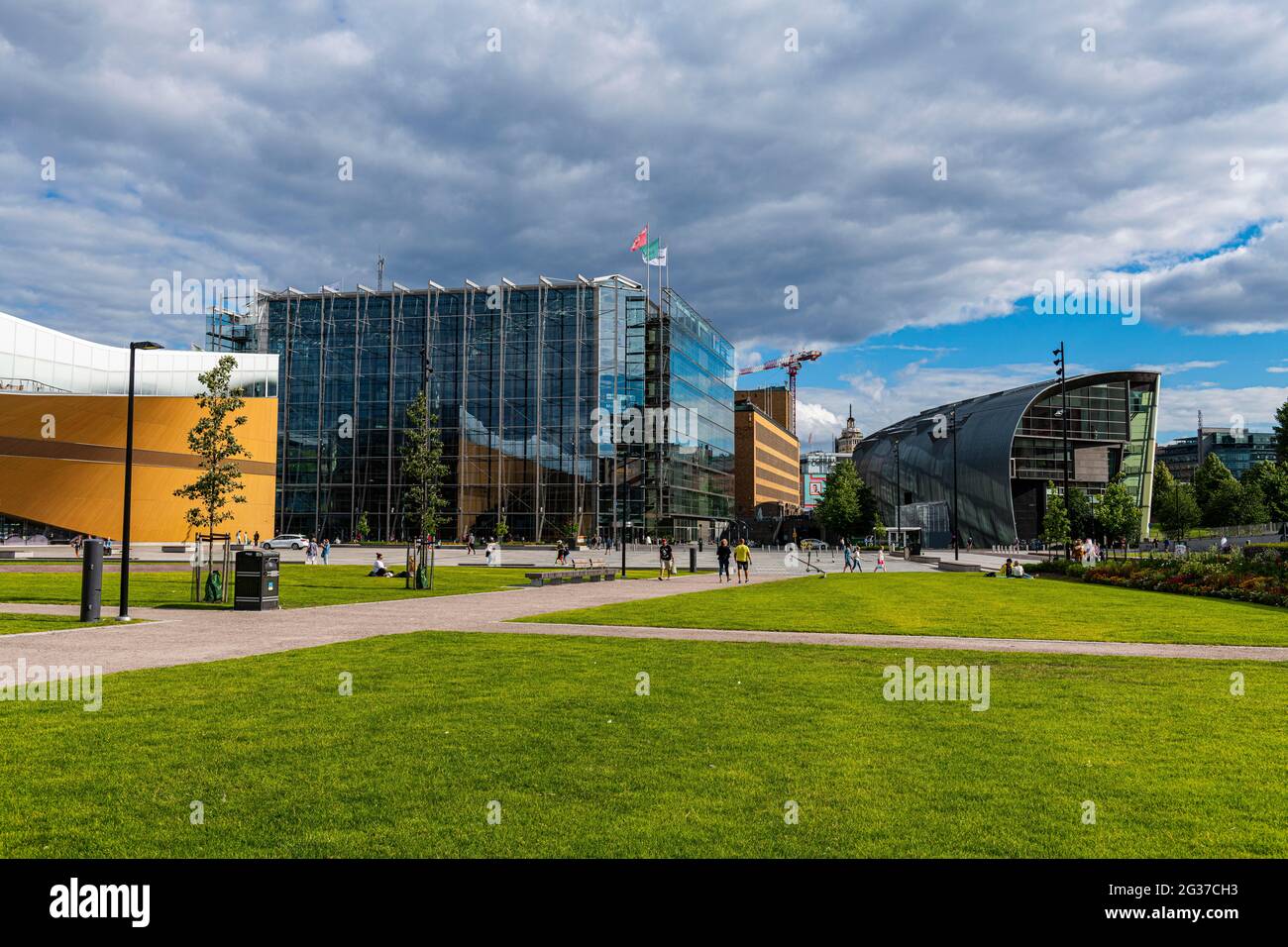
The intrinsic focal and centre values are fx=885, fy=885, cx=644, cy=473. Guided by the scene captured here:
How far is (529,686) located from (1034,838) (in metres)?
6.36

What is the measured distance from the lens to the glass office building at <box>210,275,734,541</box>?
85.8m

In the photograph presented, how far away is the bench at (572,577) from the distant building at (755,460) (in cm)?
10191

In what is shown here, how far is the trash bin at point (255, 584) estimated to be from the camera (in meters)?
20.9

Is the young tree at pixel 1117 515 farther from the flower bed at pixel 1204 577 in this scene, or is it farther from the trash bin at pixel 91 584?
the trash bin at pixel 91 584

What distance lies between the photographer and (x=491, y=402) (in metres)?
87.7

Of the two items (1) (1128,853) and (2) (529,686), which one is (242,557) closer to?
(2) (529,686)

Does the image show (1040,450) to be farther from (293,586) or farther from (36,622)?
(36,622)

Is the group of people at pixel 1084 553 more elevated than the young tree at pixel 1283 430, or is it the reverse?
the young tree at pixel 1283 430

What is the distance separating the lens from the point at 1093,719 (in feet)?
28.8

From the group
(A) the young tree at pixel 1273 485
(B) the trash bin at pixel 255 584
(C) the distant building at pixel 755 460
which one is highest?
(C) the distant building at pixel 755 460

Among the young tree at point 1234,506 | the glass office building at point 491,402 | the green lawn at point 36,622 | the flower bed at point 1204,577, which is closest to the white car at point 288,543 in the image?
the glass office building at point 491,402

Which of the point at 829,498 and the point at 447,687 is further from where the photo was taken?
the point at 829,498

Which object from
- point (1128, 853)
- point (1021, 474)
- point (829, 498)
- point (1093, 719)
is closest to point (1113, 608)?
point (1093, 719)
